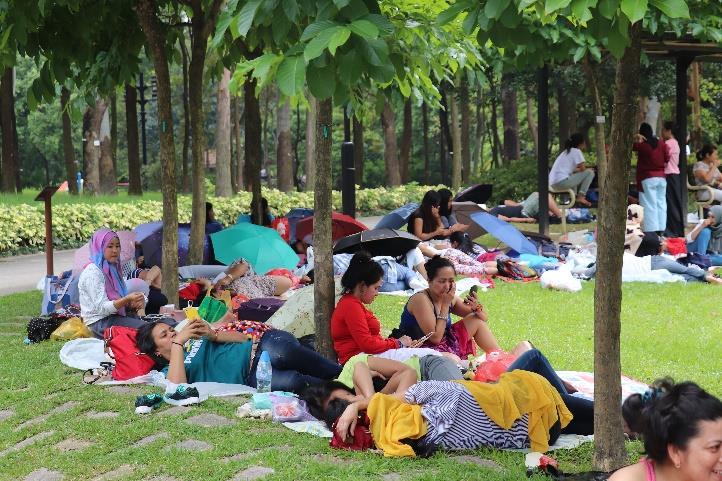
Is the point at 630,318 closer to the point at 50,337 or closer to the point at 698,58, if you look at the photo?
the point at 50,337

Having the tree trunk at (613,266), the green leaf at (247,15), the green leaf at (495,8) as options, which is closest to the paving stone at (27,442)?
the green leaf at (247,15)

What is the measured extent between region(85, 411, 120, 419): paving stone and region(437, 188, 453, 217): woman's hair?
8.70m

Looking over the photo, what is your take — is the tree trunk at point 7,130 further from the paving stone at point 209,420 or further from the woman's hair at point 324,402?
the woman's hair at point 324,402

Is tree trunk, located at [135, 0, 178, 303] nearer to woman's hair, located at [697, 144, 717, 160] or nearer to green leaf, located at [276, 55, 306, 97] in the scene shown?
green leaf, located at [276, 55, 306, 97]

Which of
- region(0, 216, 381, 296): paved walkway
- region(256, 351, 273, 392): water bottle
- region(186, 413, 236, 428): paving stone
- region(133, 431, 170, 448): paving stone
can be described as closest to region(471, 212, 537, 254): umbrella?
region(0, 216, 381, 296): paved walkway

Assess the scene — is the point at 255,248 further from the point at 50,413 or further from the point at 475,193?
the point at 475,193

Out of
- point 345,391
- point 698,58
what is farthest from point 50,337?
point 698,58

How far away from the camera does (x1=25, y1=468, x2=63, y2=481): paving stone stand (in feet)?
20.6

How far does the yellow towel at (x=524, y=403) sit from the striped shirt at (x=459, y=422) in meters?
0.05

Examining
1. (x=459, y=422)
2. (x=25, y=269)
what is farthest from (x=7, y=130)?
(x=459, y=422)

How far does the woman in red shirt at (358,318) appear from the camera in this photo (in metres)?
8.05

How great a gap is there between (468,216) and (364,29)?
11.7 meters

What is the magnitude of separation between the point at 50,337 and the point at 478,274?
19.8 ft

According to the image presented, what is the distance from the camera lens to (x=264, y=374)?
7.81 meters
